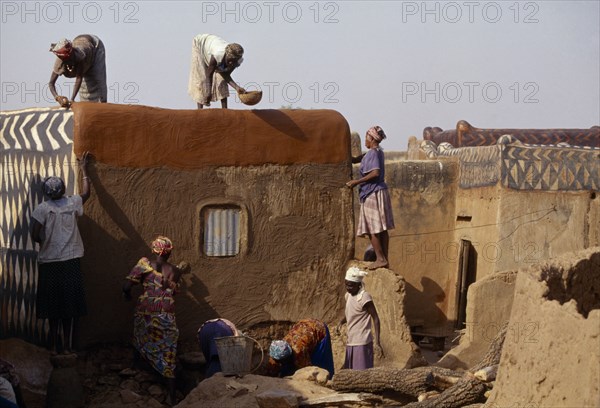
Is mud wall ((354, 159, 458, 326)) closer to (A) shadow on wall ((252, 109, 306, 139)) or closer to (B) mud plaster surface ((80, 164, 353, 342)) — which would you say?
(B) mud plaster surface ((80, 164, 353, 342))

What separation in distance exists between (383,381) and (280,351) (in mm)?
1216

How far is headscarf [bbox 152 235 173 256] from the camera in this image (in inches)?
390

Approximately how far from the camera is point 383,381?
8.90m

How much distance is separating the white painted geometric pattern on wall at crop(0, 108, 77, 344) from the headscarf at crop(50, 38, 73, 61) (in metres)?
0.59

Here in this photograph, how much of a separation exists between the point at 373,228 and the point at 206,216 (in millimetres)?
1871

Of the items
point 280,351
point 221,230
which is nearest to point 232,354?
point 280,351

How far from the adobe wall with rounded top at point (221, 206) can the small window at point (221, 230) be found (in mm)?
35

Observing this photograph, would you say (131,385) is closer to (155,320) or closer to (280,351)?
(155,320)

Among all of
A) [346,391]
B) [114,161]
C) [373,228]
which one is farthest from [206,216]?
[346,391]

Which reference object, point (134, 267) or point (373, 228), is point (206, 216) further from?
point (373, 228)

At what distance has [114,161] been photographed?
10.2 meters

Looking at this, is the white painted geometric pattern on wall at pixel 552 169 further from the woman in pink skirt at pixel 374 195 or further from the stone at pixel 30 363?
the stone at pixel 30 363

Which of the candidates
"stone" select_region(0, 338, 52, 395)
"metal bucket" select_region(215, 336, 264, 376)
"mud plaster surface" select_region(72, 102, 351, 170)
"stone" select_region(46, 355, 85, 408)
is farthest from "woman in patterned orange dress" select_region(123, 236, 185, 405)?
"mud plaster surface" select_region(72, 102, 351, 170)

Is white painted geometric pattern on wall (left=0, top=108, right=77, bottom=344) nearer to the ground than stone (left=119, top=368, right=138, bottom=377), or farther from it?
farther from it
